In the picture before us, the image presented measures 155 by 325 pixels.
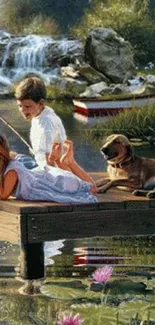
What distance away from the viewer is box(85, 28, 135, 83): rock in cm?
3148

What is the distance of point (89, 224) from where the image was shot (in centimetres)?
817

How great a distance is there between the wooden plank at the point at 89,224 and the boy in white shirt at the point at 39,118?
1.76ft

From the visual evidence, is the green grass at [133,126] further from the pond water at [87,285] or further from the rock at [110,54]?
the rock at [110,54]

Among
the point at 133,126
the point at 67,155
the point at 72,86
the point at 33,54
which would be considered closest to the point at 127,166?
the point at 67,155

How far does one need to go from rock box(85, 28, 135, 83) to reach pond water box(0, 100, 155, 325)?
20.9 meters

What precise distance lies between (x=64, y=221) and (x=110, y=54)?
24.0 meters

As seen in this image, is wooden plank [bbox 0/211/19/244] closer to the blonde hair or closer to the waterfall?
the blonde hair

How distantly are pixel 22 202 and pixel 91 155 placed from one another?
32.4 ft

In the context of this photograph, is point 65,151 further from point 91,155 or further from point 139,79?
point 139,79

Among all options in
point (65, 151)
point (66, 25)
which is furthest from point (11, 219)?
point (66, 25)

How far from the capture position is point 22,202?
8.16m

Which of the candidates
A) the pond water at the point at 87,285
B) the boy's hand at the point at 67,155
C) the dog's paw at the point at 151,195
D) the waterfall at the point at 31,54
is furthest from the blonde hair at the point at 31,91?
the waterfall at the point at 31,54

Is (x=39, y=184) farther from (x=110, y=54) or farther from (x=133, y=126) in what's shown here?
(x=110, y=54)

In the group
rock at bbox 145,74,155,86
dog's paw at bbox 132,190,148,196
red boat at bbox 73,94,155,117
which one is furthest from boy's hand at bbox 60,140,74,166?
rock at bbox 145,74,155,86
